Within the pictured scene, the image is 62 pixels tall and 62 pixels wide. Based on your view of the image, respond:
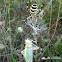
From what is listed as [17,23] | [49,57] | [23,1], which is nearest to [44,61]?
[49,57]

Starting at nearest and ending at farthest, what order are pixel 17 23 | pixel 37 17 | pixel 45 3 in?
pixel 37 17, pixel 45 3, pixel 17 23

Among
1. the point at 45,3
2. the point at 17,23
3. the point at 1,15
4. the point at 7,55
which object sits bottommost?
the point at 7,55

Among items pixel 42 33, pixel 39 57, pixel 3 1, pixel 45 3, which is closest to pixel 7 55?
pixel 39 57

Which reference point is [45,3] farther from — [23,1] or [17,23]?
[17,23]

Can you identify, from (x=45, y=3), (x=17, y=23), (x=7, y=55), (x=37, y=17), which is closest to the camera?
(x=37, y=17)

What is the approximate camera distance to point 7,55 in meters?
1.11

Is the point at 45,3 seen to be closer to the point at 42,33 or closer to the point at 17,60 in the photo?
the point at 42,33

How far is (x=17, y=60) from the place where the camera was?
1.14 m

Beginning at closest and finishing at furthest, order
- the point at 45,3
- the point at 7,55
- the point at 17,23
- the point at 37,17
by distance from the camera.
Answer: the point at 37,17 → the point at 7,55 → the point at 45,3 → the point at 17,23

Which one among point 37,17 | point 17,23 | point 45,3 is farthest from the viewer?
point 17,23

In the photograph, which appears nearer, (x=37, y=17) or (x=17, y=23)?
(x=37, y=17)

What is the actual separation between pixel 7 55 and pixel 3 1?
0.63 m

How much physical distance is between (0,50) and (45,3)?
757 millimetres

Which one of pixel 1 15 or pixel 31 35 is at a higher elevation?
pixel 1 15
